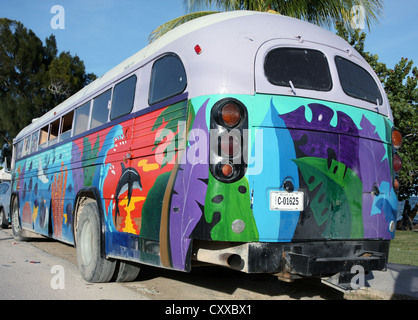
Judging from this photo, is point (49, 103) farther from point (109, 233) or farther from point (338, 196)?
point (338, 196)

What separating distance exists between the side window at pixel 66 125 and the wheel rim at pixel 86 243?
2.14 m

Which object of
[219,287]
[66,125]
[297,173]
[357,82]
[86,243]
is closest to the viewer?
[297,173]

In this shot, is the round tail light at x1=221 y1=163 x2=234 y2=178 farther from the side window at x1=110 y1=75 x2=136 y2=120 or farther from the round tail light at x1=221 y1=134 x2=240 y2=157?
the side window at x1=110 y1=75 x2=136 y2=120

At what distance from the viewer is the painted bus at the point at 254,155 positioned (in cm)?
396

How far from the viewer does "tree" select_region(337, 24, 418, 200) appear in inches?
580

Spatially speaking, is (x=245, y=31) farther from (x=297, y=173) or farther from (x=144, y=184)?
(x=144, y=184)

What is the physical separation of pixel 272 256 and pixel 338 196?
941 mm

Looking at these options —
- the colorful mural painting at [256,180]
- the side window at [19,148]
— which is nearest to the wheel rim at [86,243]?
the colorful mural painting at [256,180]

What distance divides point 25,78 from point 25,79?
70 millimetres

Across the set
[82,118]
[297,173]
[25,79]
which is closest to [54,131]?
[82,118]

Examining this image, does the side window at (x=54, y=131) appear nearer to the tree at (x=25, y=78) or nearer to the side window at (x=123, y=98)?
the side window at (x=123, y=98)

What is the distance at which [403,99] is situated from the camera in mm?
14875

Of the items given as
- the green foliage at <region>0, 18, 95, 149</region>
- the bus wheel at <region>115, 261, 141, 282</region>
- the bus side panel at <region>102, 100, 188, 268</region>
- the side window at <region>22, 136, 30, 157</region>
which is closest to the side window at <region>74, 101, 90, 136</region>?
the bus side panel at <region>102, 100, 188, 268</region>
